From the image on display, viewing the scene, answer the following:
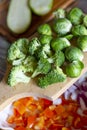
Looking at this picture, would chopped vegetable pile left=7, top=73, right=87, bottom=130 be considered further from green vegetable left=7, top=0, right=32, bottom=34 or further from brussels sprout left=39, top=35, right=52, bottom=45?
green vegetable left=7, top=0, right=32, bottom=34

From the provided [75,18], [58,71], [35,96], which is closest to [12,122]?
[35,96]

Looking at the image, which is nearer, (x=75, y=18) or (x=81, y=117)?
(x=81, y=117)

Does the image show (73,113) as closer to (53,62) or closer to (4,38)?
(53,62)

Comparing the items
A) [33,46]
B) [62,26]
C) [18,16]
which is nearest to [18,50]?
[33,46]

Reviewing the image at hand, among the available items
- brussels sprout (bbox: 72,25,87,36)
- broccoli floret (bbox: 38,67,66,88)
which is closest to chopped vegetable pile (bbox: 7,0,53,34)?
brussels sprout (bbox: 72,25,87,36)

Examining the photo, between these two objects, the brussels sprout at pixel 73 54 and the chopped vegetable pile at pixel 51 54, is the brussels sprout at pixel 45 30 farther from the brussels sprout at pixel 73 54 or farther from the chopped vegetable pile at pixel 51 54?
the brussels sprout at pixel 73 54

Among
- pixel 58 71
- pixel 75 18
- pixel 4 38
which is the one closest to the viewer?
pixel 58 71

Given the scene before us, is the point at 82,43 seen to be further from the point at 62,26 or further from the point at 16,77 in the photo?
the point at 16,77
